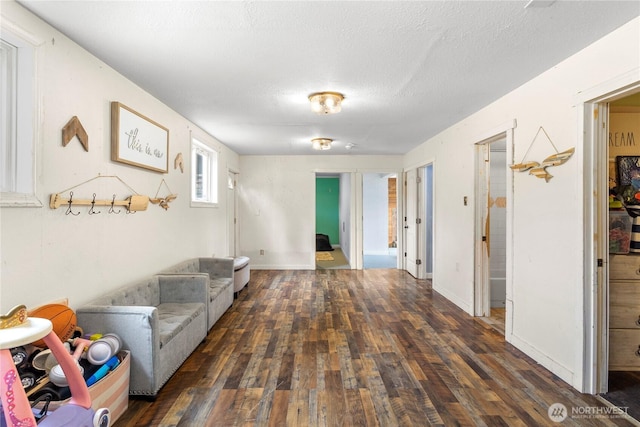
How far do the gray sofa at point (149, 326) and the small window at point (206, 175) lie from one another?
1993 mm

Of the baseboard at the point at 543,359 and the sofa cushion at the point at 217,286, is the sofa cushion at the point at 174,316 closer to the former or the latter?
the sofa cushion at the point at 217,286

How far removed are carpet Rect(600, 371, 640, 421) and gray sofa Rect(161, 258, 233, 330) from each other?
323 cm

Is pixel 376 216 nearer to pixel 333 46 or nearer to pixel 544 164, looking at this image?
pixel 544 164

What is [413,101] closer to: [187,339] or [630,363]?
[630,363]

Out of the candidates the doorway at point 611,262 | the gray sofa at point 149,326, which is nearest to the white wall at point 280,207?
the gray sofa at point 149,326

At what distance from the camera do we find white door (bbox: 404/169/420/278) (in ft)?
19.0

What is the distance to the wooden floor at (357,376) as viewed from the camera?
1907 millimetres

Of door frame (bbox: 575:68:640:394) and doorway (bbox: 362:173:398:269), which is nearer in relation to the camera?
door frame (bbox: 575:68:640:394)

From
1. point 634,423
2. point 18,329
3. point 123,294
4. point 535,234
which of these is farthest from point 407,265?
point 18,329

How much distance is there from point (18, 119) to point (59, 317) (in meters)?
1.15

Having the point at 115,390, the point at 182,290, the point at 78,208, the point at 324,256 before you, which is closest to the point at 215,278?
the point at 182,290

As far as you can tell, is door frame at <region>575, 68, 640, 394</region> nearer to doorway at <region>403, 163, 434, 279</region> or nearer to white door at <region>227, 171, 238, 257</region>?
doorway at <region>403, 163, 434, 279</region>

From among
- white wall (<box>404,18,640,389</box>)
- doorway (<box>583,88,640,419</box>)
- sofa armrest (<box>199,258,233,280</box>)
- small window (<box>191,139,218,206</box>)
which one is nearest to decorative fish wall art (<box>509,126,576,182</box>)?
white wall (<box>404,18,640,389</box>)

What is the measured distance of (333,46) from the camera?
2.11 metres
